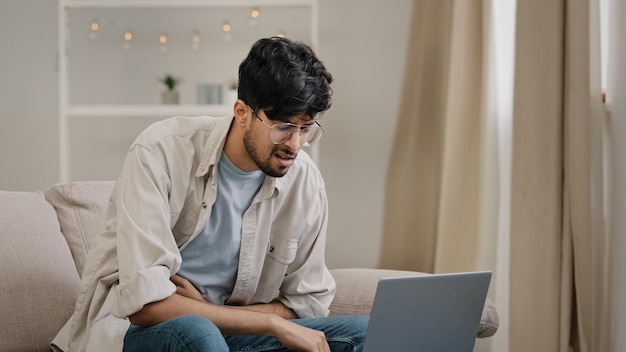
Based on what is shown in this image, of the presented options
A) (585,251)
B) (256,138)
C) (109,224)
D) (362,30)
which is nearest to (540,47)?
(585,251)

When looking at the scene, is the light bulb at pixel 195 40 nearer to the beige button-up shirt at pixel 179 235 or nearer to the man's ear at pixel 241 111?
the beige button-up shirt at pixel 179 235

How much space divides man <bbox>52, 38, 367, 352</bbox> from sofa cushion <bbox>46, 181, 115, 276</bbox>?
449mm

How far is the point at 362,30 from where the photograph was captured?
4539 millimetres

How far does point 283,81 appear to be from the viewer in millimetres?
1931

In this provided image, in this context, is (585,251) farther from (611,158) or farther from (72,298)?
(72,298)

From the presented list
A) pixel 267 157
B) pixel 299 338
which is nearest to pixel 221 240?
pixel 267 157

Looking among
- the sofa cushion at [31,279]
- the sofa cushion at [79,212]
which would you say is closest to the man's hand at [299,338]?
the sofa cushion at [31,279]

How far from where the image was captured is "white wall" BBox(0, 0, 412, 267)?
4.48 m

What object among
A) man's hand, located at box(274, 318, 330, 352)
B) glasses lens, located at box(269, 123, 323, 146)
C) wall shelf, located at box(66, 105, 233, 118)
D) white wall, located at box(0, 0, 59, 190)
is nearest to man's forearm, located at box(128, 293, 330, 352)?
man's hand, located at box(274, 318, 330, 352)

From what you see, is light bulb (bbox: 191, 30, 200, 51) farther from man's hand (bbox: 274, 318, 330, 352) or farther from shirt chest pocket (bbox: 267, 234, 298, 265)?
man's hand (bbox: 274, 318, 330, 352)

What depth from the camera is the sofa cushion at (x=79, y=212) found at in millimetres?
2502

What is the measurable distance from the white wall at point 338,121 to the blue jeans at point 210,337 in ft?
7.97

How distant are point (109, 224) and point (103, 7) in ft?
8.45

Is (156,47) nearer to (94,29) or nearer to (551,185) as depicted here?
(94,29)
